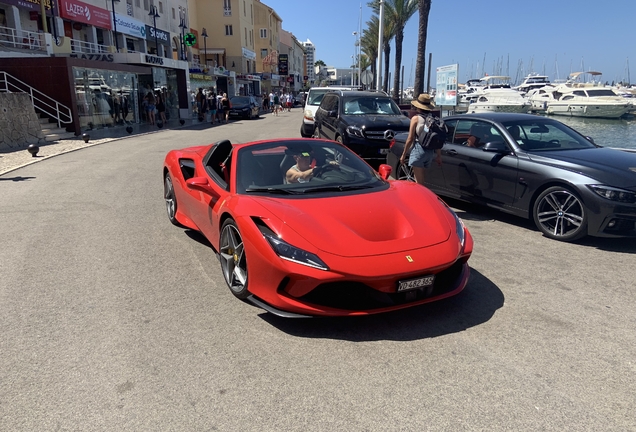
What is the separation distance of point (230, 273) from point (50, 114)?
1900 centimetres

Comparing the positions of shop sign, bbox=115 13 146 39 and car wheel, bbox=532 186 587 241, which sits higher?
shop sign, bbox=115 13 146 39

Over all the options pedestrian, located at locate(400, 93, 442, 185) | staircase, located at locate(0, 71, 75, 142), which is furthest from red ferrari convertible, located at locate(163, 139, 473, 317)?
staircase, located at locate(0, 71, 75, 142)

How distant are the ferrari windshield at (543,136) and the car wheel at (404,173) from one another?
1880mm

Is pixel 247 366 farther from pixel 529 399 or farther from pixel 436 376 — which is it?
pixel 529 399

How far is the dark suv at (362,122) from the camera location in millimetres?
11508

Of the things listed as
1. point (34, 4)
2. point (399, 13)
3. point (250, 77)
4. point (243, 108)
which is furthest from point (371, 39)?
point (34, 4)

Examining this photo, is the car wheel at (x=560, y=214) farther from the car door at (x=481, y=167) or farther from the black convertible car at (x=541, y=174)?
the car door at (x=481, y=167)

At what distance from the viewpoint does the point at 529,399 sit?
9.32ft

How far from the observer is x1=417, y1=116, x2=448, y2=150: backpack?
668 centimetres

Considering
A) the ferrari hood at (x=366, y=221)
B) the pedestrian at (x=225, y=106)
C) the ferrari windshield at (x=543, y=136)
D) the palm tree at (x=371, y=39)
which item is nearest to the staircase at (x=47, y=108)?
the pedestrian at (x=225, y=106)

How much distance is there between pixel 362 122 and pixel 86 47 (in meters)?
32.8

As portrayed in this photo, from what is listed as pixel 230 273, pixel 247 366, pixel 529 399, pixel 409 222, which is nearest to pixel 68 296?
pixel 230 273

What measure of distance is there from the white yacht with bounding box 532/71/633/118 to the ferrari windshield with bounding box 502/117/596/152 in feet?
108

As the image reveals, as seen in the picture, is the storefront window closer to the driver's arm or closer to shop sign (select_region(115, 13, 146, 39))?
shop sign (select_region(115, 13, 146, 39))
